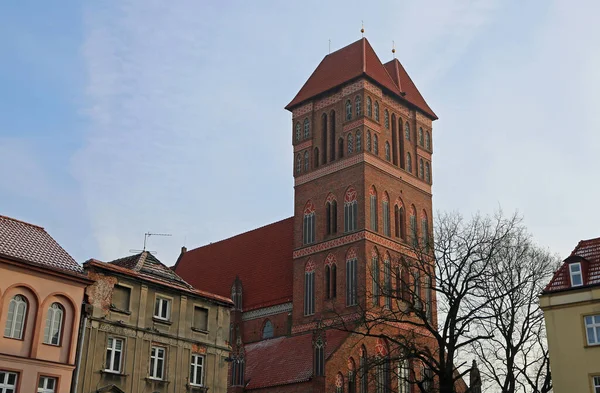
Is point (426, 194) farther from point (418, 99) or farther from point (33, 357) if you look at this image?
point (33, 357)

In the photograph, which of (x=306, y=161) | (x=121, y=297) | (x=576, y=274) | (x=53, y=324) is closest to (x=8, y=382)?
(x=53, y=324)

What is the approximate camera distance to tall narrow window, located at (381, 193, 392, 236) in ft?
172

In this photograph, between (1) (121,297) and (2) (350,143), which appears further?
(2) (350,143)

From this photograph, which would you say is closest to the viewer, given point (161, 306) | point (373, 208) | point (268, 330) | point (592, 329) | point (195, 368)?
point (592, 329)

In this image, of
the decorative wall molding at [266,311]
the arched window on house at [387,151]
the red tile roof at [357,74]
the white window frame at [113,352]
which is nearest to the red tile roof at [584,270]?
the white window frame at [113,352]

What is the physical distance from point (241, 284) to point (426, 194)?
15.6 m

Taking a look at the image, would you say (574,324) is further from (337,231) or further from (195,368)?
(337,231)

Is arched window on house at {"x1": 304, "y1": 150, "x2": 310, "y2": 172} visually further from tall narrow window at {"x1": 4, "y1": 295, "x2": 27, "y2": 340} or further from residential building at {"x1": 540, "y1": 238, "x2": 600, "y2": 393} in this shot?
tall narrow window at {"x1": 4, "y1": 295, "x2": 27, "y2": 340}

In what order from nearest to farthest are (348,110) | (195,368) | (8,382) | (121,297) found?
1. (8,382)
2. (121,297)
3. (195,368)
4. (348,110)

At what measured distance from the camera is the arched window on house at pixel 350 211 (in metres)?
51.4

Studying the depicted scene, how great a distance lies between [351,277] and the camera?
5006 cm

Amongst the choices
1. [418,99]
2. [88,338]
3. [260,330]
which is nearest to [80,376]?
[88,338]

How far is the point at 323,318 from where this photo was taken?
50375mm

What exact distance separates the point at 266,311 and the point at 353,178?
467 inches
